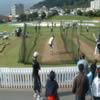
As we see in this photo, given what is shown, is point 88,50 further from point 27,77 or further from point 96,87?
point 96,87

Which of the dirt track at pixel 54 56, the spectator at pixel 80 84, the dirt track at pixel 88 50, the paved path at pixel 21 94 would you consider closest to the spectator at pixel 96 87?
the spectator at pixel 80 84

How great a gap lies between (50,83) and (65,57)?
12.7m

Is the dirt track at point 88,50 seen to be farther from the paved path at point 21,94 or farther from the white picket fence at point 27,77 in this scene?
the paved path at point 21,94

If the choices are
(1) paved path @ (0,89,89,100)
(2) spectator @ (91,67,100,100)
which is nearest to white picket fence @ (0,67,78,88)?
(1) paved path @ (0,89,89,100)

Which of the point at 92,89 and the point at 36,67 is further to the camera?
the point at 36,67

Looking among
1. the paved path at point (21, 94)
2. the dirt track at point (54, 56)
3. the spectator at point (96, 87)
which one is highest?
the spectator at point (96, 87)

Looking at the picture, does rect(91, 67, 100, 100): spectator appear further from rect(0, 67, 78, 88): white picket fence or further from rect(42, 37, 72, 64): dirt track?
rect(42, 37, 72, 64): dirt track

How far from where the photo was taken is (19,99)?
45.4 ft

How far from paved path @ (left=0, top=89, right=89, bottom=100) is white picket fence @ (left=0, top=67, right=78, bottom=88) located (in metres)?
0.46

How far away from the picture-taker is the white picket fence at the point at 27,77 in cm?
1539

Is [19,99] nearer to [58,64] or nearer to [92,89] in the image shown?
[92,89]

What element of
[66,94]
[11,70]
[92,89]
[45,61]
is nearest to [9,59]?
[45,61]

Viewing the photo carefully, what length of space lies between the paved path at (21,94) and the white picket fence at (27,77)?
0.46 m

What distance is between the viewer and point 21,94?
572 inches
